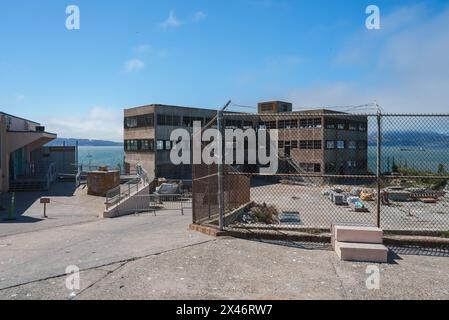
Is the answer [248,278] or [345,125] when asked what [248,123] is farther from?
[248,278]

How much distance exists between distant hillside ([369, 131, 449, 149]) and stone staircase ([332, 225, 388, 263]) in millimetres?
1862

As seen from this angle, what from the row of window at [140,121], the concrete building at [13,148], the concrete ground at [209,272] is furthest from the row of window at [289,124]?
the concrete ground at [209,272]

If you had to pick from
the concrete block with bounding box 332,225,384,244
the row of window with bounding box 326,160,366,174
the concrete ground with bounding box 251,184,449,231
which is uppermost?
the row of window with bounding box 326,160,366,174

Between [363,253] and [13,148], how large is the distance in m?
28.8

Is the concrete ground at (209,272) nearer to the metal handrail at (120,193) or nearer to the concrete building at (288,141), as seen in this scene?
the metal handrail at (120,193)

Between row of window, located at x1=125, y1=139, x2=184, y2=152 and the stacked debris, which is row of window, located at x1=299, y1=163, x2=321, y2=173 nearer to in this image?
the stacked debris

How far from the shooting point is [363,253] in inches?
270

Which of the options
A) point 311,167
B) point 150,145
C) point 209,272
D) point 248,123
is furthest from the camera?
point 248,123

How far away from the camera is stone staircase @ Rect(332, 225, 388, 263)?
6.83 metres

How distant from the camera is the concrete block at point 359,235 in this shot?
7.16m

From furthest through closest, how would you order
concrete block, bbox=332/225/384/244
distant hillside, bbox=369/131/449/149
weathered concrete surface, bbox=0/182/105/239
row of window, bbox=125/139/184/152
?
row of window, bbox=125/139/184/152
weathered concrete surface, bbox=0/182/105/239
distant hillside, bbox=369/131/449/149
concrete block, bbox=332/225/384/244
